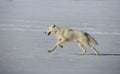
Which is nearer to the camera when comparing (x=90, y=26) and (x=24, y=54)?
(x=24, y=54)

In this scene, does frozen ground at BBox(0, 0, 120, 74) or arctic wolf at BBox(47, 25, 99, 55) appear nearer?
frozen ground at BBox(0, 0, 120, 74)

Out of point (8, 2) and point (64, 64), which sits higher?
point (8, 2)

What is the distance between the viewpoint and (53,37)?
7.88 metres

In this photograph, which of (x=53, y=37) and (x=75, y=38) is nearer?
→ (x=75, y=38)

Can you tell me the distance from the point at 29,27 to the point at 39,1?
160 inches

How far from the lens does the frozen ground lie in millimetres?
6266

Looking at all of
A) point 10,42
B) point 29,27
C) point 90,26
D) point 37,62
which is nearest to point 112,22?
point 90,26

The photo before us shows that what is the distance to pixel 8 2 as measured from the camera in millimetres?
12266

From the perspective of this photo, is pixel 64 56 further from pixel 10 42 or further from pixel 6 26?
pixel 6 26

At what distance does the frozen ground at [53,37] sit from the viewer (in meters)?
6.27

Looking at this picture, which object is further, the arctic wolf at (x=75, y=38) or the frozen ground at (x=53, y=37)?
the arctic wolf at (x=75, y=38)

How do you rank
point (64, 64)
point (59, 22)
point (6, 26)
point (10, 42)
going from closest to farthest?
point (64, 64) → point (10, 42) → point (6, 26) → point (59, 22)

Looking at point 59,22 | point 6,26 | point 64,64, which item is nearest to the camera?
point 64,64

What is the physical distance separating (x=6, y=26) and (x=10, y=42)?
1.32 meters
